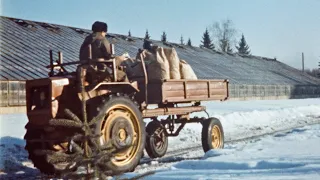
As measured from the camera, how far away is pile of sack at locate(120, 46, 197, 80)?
876 centimetres

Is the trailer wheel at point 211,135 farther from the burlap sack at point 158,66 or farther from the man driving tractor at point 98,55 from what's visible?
the man driving tractor at point 98,55

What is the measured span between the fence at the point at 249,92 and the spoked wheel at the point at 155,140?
11.6 metres

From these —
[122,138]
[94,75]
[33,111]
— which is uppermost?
[94,75]

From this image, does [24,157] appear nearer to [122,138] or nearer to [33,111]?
[33,111]

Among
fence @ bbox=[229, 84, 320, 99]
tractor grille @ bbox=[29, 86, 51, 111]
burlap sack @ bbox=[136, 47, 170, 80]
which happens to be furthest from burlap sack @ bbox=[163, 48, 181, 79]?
fence @ bbox=[229, 84, 320, 99]

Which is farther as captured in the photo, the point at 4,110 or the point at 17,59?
the point at 17,59

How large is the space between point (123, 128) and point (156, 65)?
6.89ft

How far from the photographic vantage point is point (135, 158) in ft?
23.9

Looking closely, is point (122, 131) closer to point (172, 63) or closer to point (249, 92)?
point (172, 63)

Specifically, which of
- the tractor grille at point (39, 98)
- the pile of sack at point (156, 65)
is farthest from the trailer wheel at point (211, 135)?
the tractor grille at point (39, 98)

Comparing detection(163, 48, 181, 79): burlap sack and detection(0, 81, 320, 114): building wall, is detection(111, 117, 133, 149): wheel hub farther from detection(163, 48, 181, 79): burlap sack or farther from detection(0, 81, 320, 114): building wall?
detection(0, 81, 320, 114): building wall

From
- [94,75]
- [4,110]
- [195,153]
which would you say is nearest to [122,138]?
[94,75]

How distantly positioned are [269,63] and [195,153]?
4996cm

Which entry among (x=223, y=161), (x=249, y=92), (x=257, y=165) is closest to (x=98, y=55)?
(x=223, y=161)
